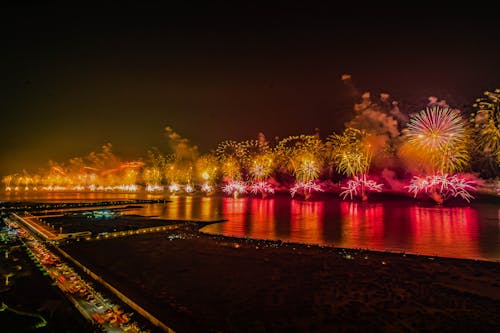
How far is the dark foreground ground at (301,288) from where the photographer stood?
7.91m

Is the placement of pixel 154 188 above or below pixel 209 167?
below

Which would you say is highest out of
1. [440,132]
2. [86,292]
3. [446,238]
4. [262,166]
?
[440,132]

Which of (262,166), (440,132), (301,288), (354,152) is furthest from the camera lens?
(262,166)

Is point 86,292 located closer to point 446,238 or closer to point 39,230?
point 39,230

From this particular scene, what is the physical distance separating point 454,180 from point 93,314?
148ft

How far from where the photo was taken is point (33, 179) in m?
167

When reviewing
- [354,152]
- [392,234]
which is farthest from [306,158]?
[392,234]

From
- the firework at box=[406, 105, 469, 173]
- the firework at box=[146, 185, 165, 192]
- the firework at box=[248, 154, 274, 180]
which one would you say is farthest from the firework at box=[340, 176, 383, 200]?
the firework at box=[146, 185, 165, 192]

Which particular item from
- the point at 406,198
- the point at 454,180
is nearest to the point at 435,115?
the point at 454,180

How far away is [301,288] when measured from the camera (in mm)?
10297

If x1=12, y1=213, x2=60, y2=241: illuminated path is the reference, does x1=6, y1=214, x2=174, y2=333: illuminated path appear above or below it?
below

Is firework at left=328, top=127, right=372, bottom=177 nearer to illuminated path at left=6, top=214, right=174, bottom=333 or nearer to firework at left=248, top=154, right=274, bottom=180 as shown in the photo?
firework at left=248, top=154, right=274, bottom=180

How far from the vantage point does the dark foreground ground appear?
25.9ft

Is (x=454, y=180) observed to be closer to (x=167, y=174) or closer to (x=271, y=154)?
(x=271, y=154)
